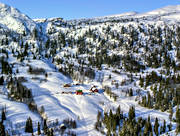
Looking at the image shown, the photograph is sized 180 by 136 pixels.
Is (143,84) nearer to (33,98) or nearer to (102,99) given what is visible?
(102,99)

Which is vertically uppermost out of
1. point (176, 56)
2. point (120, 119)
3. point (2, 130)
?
point (176, 56)

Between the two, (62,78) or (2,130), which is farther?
(62,78)

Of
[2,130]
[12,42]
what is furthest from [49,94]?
[12,42]

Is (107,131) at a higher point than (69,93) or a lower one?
lower

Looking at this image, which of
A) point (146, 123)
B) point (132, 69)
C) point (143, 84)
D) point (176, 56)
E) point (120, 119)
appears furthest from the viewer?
point (176, 56)

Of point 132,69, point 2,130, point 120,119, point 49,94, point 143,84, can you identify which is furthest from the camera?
point 132,69

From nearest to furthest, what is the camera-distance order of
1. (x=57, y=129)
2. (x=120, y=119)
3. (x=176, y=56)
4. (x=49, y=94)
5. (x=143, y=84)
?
(x=57, y=129) < (x=120, y=119) < (x=49, y=94) < (x=143, y=84) < (x=176, y=56)

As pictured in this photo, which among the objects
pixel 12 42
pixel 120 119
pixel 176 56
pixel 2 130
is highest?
pixel 12 42

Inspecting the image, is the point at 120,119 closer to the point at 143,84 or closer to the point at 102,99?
the point at 102,99

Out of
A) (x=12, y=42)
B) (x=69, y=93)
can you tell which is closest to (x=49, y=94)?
(x=69, y=93)
